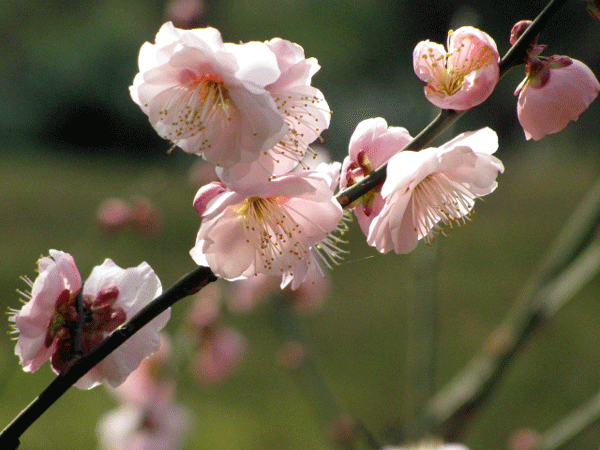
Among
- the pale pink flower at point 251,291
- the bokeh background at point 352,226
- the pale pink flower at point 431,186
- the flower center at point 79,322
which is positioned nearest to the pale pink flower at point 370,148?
the pale pink flower at point 431,186

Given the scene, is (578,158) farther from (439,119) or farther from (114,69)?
(439,119)

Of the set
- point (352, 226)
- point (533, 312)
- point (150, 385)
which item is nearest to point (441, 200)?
point (533, 312)

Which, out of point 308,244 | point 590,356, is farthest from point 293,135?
point 590,356

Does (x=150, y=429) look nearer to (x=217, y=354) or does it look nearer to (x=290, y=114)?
(x=217, y=354)

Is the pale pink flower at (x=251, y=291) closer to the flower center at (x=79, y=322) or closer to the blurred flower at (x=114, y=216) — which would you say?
the blurred flower at (x=114, y=216)

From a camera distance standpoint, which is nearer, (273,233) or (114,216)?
(273,233)

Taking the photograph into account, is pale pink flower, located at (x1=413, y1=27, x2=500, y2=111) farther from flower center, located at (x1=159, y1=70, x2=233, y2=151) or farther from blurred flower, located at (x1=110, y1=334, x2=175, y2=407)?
blurred flower, located at (x1=110, y1=334, x2=175, y2=407)

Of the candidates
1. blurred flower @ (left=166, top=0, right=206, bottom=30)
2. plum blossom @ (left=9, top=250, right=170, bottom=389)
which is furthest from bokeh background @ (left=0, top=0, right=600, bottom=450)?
plum blossom @ (left=9, top=250, right=170, bottom=389)
